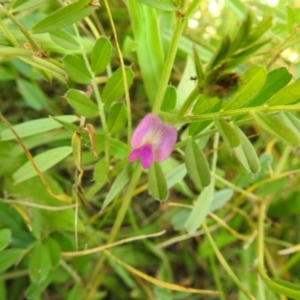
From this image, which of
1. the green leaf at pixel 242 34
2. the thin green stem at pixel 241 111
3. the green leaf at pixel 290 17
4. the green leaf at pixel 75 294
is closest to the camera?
the green leaf at pixel 242 34

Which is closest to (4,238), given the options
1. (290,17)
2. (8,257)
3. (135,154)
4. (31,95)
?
(8,257)

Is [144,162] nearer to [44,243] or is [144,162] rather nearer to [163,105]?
[163,105]

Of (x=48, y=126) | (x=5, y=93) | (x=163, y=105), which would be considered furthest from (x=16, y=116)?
(x=163, y=105)

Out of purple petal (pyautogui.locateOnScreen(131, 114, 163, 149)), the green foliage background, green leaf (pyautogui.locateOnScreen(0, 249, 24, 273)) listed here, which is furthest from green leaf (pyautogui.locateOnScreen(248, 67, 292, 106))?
green leaf (pyautogui.locateOnScreen(0, 249, 24, 273))

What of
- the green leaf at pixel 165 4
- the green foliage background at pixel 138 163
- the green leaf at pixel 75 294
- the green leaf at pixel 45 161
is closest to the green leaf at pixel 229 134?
the green foliage background at pixel 138 163

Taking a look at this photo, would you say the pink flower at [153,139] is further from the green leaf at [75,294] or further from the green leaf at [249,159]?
the green leaf at [75,294]
